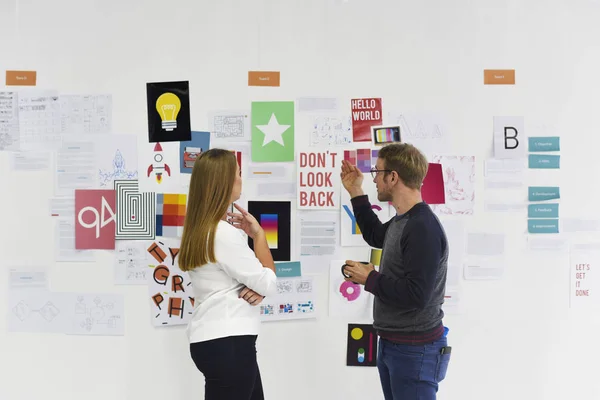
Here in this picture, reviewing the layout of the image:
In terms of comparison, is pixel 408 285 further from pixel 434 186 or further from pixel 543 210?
pixel 543 210

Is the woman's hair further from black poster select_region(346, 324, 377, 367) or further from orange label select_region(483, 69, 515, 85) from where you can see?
orange label select_region(483, 69, 515, 85)

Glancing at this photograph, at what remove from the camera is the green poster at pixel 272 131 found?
6.77 ft

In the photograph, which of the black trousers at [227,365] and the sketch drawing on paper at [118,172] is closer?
the black trousers at [227,365]

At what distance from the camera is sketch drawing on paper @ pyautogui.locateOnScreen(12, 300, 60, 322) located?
2.10 m

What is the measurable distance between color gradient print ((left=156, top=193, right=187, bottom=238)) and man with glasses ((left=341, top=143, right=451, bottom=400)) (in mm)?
775

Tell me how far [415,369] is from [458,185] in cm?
86

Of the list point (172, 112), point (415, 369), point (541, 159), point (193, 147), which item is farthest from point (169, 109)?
point (541, 159)

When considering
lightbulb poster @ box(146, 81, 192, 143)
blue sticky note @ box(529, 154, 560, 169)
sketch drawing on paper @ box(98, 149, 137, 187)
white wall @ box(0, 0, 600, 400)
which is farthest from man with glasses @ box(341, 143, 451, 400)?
sketch drawing on paper @ box(98, 149, 137, 187)

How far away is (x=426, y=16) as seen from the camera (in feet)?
6.84

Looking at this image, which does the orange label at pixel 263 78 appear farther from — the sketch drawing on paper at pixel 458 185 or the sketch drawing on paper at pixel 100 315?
the sketch drawing on paper at pixel 100 315

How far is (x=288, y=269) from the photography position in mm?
2080

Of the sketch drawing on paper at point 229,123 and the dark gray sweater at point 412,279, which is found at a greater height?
the sketch drawing on paper at point 229,123

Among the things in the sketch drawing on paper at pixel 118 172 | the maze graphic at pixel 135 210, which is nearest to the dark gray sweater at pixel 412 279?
the maze graphic at pixel 135 210

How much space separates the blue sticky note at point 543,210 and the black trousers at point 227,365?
52.0 inches
